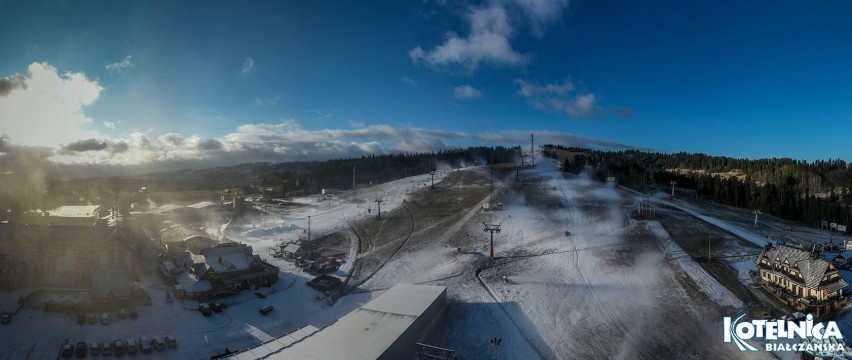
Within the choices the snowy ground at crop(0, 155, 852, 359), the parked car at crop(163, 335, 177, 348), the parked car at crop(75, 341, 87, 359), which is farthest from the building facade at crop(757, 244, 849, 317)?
the parked car at crop(75, 341, 87, 359)

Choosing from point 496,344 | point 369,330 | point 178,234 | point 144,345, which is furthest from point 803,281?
point 178,234

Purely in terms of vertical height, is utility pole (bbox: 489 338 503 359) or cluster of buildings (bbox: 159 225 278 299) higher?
cluster of buildings (bbox: 159 225 278 299)

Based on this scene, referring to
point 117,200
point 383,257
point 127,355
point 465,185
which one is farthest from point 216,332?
point 465,185

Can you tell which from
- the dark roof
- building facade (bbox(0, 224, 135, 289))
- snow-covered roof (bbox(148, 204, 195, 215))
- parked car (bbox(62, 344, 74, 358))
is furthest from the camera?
snow-covered roof (bbox(148, 204, 195, 215))

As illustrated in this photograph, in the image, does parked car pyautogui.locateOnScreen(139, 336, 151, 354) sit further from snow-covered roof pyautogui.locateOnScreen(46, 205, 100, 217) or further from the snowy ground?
snow-covered roof pyautogui.locateOnScreen(46, 205, 100, 217)

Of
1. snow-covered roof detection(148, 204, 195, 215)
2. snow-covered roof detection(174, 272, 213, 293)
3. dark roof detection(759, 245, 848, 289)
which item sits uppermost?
dark roof detection(759, 245, 848, 289)

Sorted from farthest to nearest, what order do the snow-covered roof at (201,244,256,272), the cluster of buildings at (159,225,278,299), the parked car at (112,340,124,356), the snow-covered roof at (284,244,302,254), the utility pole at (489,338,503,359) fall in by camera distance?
1. the snow-covered roof at (284,244,302,254)
2. the snow-covered roof at (201,244,256,272)
3. the cluster of buildings at (159,225,278,299)
4. the utility pole at (489,338,503,359)
5. the parked car at (112,340,124,356)

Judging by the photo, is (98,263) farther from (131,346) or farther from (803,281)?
(803,281)
